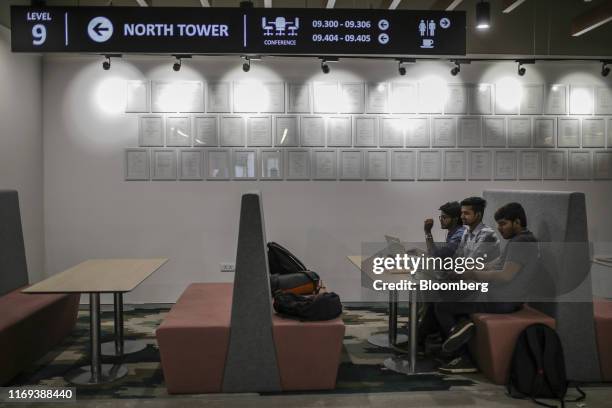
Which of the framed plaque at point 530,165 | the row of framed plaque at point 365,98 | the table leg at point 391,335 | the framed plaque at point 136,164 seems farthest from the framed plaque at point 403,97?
the framed plaque at point 136,164

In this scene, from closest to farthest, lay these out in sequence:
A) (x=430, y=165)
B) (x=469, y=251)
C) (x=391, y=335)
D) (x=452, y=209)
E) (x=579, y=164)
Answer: (x=469, y=251), (x=452, y=209), (x=391, y=335), (x=430, y=165), (x=579, y=164)

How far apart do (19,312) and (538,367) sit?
12.6ft

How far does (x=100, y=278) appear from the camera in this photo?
430cm

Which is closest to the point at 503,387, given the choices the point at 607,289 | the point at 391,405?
the point at 391,405

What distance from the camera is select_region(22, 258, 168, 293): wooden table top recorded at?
153 inches

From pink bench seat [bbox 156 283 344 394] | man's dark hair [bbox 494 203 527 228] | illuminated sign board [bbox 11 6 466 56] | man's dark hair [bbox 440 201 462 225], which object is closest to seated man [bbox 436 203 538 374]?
man's dark hair [bbox 494 203 527 228]

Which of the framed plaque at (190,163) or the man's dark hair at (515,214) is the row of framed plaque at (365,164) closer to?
the framed plaque at (190,163)

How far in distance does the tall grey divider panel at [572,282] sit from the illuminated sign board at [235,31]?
1.45m

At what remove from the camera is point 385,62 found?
6801mm

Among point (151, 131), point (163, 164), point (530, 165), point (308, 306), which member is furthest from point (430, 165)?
point (308, 306)

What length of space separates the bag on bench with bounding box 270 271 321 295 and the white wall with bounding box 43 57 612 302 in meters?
1.70

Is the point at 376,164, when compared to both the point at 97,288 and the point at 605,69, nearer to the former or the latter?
the point at 605,69

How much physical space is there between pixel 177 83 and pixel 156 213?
1.52m

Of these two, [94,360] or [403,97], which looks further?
[403,97]
